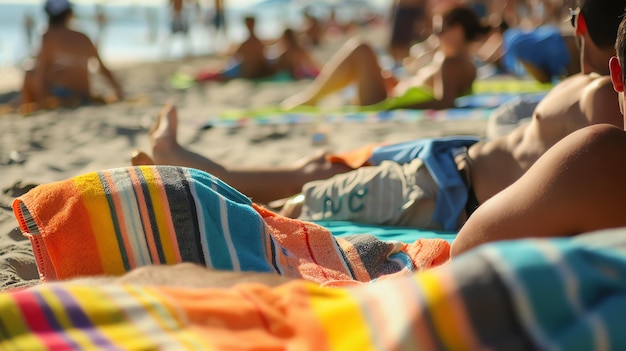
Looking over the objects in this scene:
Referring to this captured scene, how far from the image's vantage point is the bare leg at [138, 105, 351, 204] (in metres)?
3.05

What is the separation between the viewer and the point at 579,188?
1.70 metres

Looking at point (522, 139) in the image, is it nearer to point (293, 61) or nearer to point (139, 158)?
point (139, 158)

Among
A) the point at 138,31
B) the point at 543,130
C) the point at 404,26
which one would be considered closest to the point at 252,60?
the point at 404,26

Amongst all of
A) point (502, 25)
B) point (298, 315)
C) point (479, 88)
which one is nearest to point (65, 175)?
point (298, 315)

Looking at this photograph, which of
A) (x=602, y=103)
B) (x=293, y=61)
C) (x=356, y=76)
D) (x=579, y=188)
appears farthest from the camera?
(x=293, y=61)

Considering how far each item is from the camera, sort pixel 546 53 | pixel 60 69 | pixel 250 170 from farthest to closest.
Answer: pixel 60 69 → pixel 546 53 → pixel 250 170

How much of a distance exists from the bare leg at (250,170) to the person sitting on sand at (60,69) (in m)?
4.34

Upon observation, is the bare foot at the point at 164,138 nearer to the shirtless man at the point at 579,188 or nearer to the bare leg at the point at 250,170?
the bare leg at the point at 250,170

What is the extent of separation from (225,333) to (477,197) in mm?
1809

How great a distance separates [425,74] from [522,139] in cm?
345

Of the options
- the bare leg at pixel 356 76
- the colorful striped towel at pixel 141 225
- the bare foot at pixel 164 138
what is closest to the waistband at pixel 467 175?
the colorful striped towel at pixel 141 225

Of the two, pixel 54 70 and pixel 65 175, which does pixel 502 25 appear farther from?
pixel 65 175

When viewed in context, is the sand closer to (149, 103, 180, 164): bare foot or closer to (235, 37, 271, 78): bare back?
(149, 103, 180, 164): bare foot

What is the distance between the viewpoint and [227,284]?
4.74 feet
